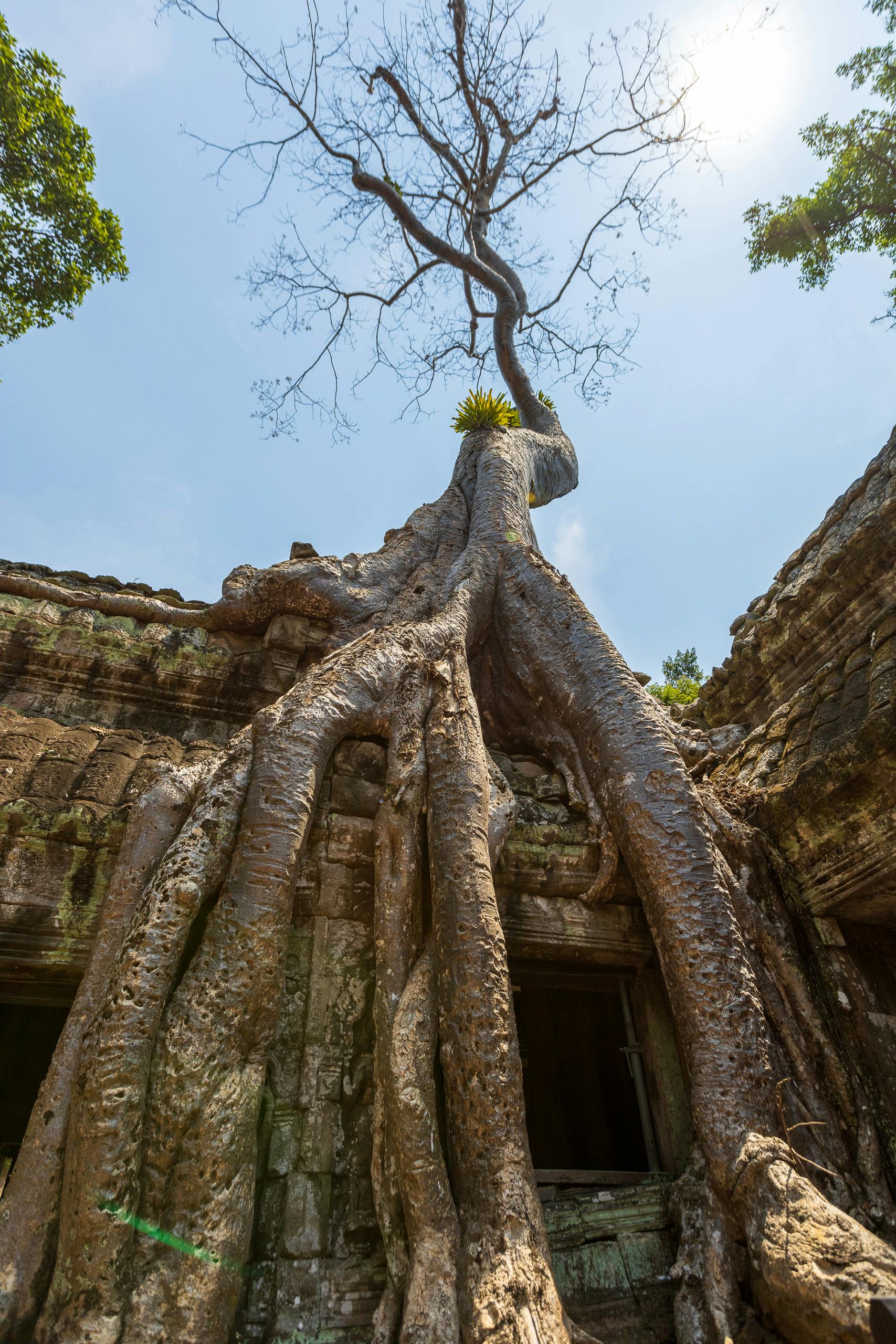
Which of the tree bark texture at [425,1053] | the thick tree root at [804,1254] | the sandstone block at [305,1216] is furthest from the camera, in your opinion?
the sandstone block at [305,1216]

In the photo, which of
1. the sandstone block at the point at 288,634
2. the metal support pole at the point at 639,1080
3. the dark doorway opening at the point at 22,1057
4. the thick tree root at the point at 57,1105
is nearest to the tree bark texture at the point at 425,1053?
the thick tree root at the point at 57,1105

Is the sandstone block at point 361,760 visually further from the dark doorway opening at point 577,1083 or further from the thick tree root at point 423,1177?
the dark doorway opening at point 577,1083

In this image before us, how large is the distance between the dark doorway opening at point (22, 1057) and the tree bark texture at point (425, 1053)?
132 inches

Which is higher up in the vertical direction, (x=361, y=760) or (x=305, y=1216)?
(x=361, y=760)

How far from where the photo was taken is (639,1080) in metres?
2.93

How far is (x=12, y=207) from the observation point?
20.3ft

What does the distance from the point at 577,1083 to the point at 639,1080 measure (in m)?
2.39

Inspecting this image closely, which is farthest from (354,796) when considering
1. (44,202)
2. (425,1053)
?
(44,202)

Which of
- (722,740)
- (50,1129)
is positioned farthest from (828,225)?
(50,1129)

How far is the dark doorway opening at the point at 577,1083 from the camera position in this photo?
15.5ft

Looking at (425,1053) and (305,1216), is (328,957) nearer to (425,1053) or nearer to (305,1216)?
(425,1053)

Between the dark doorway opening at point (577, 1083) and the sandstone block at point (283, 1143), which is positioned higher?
the dark doorway opening at point (577, 1083)

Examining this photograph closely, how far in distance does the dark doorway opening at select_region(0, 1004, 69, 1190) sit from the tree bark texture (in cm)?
336

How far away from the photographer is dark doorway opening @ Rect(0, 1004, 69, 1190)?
4699 millimetres
